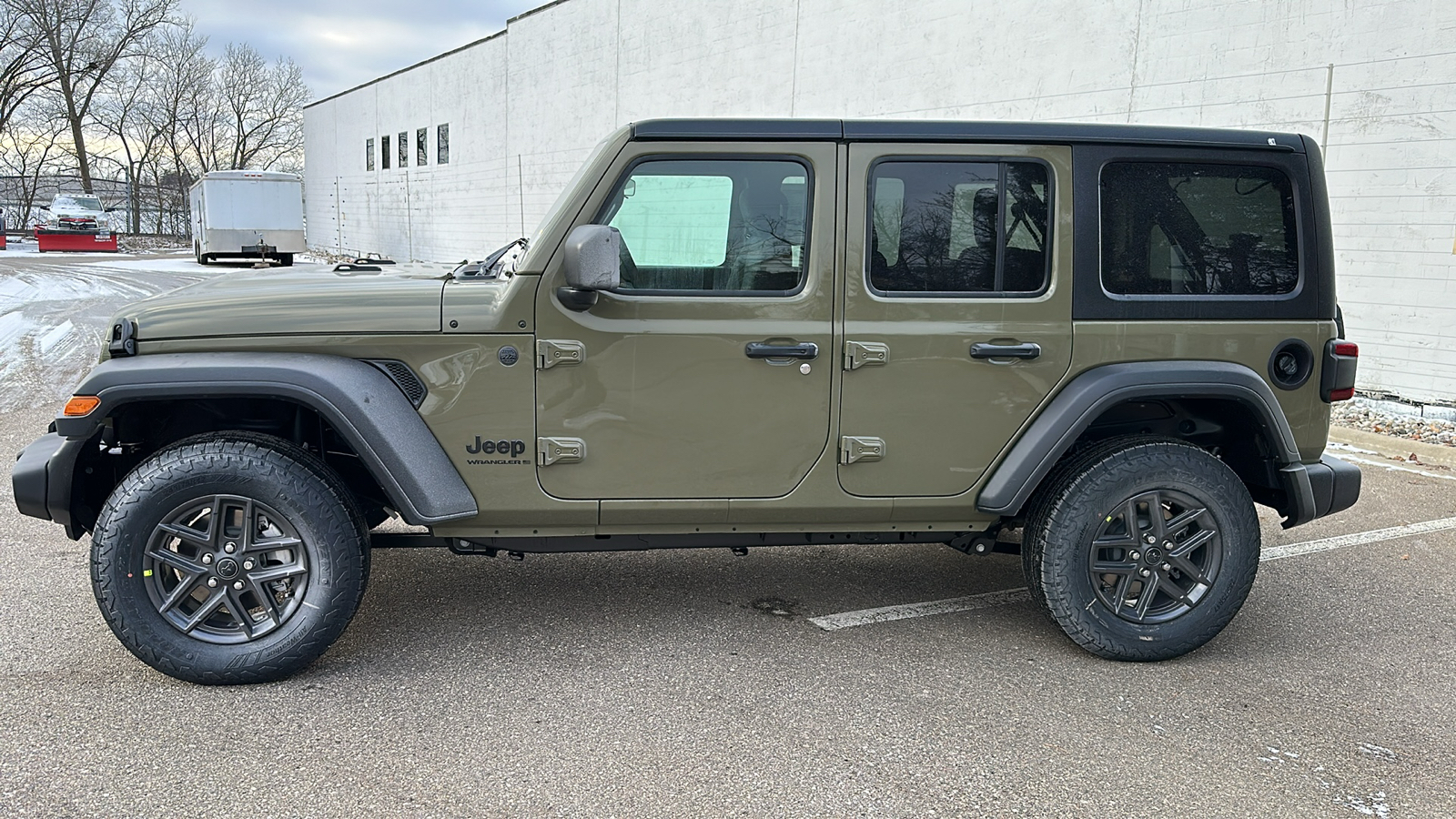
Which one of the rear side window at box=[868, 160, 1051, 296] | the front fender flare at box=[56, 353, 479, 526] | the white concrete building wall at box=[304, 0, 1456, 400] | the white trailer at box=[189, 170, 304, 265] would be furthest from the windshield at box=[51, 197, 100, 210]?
the rear side window at box=[868, 160, 1051, 296]

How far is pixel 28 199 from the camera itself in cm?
4469

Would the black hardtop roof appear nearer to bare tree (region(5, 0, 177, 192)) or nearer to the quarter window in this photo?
the quarter window

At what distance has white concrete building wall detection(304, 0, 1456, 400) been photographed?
27.9ft

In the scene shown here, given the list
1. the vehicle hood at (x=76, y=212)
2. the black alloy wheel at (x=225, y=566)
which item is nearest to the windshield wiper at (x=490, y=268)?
the black alloy wheel at (x=225, y=566)

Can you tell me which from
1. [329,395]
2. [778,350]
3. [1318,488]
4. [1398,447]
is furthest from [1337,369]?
[1398,447]

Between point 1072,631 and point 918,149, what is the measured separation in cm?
182

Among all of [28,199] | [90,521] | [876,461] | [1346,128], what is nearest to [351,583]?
[90,521]

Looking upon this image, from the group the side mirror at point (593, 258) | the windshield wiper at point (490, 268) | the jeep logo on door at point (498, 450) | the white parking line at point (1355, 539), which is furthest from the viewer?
the white parking line at point (1355, 539)

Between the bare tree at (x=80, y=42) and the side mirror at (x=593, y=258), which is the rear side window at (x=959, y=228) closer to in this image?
the side mirror at (x=593, y=258)

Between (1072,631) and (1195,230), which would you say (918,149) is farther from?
(1072,631)

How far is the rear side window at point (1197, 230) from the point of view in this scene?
3715 mm

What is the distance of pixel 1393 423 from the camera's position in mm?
8648

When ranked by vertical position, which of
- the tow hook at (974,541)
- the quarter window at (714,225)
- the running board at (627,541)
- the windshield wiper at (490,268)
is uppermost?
the quarter window at (714,225)

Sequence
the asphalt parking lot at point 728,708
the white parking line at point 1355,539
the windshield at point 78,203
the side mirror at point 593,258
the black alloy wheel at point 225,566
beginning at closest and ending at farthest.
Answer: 1. the asphalt parking lot at point 728,708
2. the side mirror at point 593,258
3. the black alloy wheel at point 225,566
4. the white parking line at point 1355,539
5. the windshield at point 78,203
